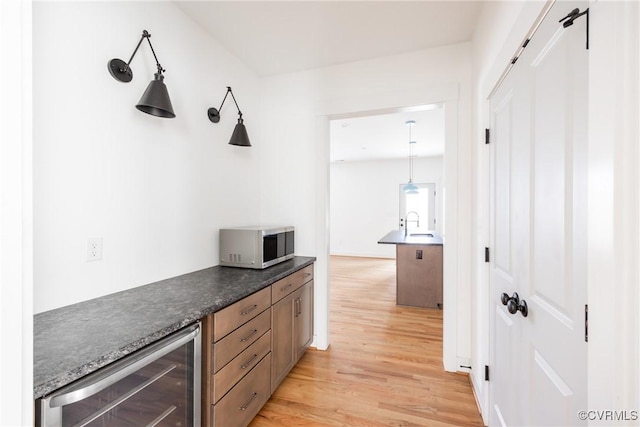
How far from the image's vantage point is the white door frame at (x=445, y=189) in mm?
2348

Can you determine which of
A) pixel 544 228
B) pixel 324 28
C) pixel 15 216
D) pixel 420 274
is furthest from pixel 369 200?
pixel 15 216

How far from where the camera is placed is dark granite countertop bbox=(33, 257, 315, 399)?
0.88 m

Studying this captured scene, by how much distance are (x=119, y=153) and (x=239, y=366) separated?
1.35 meters

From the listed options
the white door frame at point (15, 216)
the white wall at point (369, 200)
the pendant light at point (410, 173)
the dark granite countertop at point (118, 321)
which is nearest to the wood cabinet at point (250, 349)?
the dark granite countertop at point (118, 321)

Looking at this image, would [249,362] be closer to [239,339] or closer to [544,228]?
[239,339]

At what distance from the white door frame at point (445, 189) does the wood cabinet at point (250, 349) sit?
1.05 ft

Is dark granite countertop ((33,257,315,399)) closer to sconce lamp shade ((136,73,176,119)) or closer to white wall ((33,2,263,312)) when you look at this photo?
white wall ((33,2,263,312))

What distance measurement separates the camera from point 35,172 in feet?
4.05

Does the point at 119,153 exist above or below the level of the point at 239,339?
above

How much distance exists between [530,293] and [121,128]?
2.17 meters

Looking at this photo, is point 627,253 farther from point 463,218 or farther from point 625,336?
point 463,218

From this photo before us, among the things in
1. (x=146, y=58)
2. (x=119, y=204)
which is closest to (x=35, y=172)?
(x=119, y=204)

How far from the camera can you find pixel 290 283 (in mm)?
2248

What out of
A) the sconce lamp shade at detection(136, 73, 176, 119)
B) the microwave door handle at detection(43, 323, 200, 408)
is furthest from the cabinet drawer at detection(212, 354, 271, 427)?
the sconce lamp shade at detection(136, 73, 176, 119)
